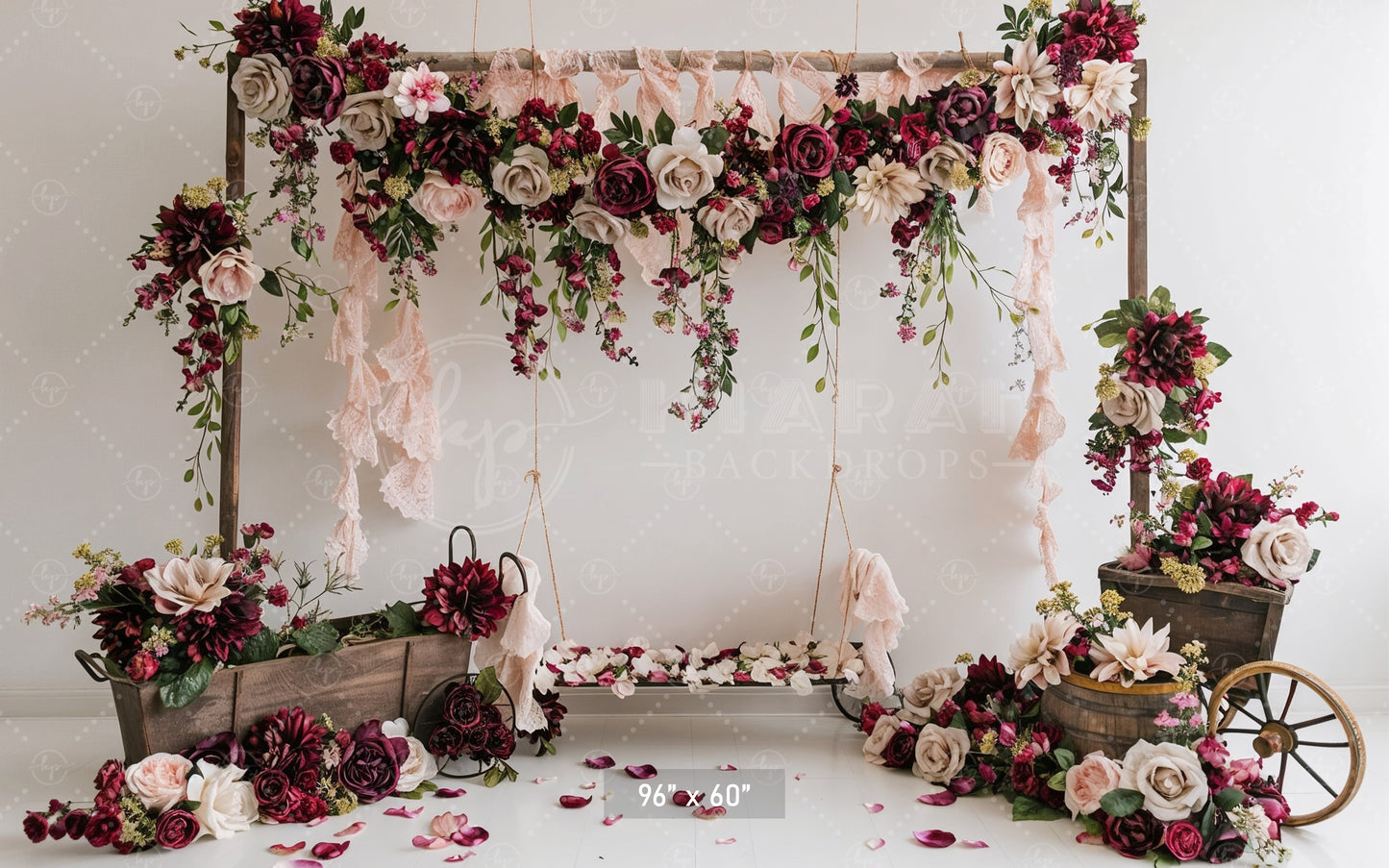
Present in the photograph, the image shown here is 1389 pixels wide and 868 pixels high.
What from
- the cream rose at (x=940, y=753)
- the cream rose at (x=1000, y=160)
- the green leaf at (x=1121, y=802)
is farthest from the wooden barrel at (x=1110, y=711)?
the cream rose at (x=1000, y=160)

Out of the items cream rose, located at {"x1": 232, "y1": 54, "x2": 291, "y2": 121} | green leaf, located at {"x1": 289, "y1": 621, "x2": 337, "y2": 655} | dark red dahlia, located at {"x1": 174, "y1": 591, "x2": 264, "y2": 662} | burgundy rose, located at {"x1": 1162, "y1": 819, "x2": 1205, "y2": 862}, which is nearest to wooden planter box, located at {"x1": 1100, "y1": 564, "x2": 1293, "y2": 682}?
burgundy rose, located at {"x1": 1162, "y1": 819, "x2": 1205, "y2": 862}

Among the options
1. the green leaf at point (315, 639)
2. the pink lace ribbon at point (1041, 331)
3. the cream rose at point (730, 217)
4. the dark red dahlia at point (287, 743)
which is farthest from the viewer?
the pink lace ribbon at point (1041, 331)

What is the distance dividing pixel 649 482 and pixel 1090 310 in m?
1.49

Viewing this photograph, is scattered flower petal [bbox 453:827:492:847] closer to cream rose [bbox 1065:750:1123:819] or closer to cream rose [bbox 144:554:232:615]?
cream rose [bbox 144:554:232:615]

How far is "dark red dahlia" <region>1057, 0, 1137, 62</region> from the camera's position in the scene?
93.5 inches

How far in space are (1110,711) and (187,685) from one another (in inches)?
80.9

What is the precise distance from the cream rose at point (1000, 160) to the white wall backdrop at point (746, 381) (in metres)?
0.52

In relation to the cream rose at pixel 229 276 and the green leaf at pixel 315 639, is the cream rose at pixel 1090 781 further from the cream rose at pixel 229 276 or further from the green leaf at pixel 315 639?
the cream rose at pixel 229 276

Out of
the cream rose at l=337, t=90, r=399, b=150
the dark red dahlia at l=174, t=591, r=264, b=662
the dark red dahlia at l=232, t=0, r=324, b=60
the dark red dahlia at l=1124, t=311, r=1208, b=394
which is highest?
the dark red dahlia at l=232, t=0, r=324, b=60

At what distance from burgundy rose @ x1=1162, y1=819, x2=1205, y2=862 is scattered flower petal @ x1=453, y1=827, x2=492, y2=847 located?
1.43 meters

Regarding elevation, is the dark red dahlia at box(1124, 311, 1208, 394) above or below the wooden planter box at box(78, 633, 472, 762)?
above

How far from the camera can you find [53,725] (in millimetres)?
2811

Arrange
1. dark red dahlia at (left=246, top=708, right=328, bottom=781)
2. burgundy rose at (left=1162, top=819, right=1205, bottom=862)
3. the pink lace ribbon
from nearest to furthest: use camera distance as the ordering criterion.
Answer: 1. burgundy rose at (left=1162, top=819, right=1205, bottom=862)
2. dark red dahlia at (left=246, top=708, right=328, bottom=781)
3. the pink lace ribbon

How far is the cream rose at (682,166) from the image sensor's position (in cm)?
229
